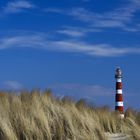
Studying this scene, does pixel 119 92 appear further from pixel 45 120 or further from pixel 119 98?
pixel 45 120

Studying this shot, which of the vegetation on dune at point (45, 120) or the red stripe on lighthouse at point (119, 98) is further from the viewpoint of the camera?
the red stripe on lighthouse at point (119, 98)

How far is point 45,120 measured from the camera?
35.2ft

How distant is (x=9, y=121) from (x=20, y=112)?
0.37m

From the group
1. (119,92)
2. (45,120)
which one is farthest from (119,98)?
(45,120)

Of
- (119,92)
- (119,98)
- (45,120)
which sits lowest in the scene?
(45,120)

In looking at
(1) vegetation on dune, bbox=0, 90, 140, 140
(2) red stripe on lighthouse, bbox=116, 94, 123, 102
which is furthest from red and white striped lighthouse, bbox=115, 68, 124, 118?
(1) vegetation on dune, bbox=0, 90, 140, 140

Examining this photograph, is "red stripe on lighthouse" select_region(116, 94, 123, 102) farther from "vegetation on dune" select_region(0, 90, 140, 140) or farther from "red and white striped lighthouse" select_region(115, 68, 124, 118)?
"vegetation on dune" select_region(0, 90, 140, 140)

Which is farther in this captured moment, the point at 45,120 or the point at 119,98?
the point at 119,98

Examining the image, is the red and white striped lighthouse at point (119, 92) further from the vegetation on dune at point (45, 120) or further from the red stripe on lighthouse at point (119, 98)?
the vegetation on dune at point (45, 120)

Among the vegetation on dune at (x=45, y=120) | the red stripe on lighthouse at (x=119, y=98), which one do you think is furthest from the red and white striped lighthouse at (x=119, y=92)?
the vegetation on dune at (x=45, y=120)

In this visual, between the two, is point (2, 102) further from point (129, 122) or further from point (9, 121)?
point (129, 122)

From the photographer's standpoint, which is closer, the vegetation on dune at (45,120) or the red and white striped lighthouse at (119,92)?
the vegetation on dune at (45,120)

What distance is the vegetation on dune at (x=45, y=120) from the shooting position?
10.3m

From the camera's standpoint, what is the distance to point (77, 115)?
1159cm
